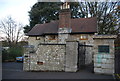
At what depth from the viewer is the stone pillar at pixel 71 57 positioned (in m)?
9.74

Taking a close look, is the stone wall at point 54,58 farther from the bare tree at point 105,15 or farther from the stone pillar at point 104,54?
the bare tree at point 105,15

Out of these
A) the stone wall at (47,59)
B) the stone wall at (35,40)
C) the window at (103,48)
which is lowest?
the stone wall at (47,59)

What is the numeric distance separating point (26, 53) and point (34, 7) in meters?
22.5

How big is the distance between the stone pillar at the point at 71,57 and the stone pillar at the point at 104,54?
1717mm

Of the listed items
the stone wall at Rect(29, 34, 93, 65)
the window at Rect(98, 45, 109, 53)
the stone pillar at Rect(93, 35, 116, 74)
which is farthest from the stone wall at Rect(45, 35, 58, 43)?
the window at Rect(98, 45, 109, 53)

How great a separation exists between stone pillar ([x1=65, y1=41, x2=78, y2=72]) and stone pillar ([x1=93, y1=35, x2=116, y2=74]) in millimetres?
1717

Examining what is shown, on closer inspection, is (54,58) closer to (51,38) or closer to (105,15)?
(51,38)

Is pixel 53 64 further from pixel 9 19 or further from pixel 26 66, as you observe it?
pixel 9 19

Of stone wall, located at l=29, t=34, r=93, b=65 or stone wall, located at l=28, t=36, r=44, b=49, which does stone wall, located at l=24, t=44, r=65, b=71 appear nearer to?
stone wall, located at l=29, t=34, r=93, b=65

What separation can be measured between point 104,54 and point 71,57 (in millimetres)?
2647

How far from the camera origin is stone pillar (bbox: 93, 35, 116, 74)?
28.1ft

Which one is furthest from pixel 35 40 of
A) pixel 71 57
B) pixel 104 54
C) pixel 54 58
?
pixel 104 54

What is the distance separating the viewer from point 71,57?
32.2 ft

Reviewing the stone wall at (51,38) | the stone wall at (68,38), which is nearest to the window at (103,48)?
the stone wall at (68,38)
